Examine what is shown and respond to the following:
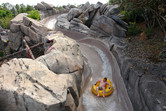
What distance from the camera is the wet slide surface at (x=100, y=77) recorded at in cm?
726

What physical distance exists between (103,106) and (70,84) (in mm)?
2474

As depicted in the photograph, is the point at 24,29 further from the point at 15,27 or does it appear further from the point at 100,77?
the point at 100,77

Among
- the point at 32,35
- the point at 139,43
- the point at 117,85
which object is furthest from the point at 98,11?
the point at 117,85

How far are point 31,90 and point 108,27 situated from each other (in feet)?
34.6

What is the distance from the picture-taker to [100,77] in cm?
985

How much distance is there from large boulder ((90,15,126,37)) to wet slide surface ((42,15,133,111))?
1327mm

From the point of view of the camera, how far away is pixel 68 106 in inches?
213

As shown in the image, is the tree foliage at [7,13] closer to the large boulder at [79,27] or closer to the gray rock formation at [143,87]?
the large boulder at [79,27]

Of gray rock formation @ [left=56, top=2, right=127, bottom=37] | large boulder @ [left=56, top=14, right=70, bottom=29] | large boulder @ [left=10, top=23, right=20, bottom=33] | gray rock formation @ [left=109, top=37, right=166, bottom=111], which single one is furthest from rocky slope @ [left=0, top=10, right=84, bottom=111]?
large boulder @ [left=56, top=14, right=70, bottom=29]

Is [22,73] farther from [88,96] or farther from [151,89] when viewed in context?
[151,89]

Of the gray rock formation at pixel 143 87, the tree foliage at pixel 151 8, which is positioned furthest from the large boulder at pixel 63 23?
the gray rock formation at pixel 143 87

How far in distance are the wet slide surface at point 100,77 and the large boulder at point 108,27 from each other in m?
1.33

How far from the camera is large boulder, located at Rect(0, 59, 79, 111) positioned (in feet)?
15.1

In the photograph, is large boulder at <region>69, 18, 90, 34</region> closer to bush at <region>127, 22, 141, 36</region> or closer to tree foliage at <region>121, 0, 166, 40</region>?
tree foliage at <region>121, 0, 166, 40</region>
